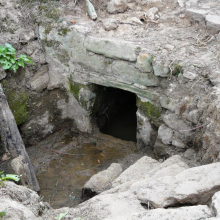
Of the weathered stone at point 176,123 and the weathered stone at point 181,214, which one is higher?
the weathered stone at point 181,214

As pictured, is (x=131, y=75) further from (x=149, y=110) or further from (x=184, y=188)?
(x=184, y=188)

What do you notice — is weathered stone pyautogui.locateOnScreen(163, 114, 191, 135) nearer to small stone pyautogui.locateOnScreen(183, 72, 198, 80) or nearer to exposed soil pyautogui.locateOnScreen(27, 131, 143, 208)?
small stone pyautogui.locateOnScreen(183, 72, 198, 80)

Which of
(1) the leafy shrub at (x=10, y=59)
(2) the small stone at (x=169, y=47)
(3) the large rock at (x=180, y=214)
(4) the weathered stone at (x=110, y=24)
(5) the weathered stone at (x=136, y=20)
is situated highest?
(5) the weathered stone at (x=136, y=20)

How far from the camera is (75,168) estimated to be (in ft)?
16.1

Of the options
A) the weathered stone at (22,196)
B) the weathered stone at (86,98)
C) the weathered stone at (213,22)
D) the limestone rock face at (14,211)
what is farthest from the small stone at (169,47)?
the limestone rock face at (14,211)

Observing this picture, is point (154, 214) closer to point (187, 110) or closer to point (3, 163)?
point (187, 110)

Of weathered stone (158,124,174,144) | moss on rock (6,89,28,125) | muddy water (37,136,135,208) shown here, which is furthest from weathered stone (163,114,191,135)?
moss on rock (6,89,28,125)

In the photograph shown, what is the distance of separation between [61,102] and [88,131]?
0.71 meters

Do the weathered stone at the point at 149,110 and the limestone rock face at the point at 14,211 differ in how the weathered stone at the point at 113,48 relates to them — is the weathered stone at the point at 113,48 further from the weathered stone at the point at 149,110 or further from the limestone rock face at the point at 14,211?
the limestone rock face at the point at 14,211

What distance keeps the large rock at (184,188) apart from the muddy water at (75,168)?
82.9 inches

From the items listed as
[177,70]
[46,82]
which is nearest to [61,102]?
[46,82]

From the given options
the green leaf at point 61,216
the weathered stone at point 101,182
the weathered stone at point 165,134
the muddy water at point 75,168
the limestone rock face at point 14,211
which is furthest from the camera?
the muddy water at point 75,168

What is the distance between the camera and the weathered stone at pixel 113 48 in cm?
423

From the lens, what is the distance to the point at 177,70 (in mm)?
3938
